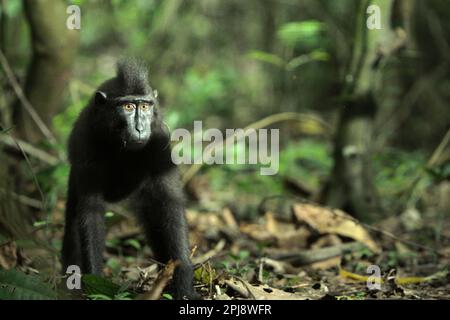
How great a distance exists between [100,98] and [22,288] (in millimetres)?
1749

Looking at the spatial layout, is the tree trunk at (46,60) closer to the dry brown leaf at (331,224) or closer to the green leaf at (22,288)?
the dry brown leaf at (331,224)

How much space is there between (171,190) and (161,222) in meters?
0.28

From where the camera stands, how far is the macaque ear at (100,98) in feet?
16.0

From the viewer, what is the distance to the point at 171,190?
4.95 metres

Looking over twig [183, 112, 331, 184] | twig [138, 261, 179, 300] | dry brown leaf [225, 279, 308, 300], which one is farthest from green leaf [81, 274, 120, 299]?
twig [183, 112, 331, 184]

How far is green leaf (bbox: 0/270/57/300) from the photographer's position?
3672 millimetres

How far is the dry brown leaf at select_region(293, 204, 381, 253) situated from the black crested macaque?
1896 millimetres

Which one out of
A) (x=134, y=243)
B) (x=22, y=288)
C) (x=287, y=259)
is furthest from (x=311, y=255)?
(x=22, y=288)

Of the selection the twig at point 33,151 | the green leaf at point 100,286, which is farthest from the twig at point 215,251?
the twig at point 33,151

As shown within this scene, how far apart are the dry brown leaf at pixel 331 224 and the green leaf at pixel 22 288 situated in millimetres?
3274

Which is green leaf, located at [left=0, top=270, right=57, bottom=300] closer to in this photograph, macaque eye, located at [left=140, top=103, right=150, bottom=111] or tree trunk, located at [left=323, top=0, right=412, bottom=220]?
macaque eye, located at [left=140, top=103, right=150, bottom=111]
